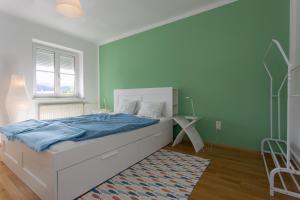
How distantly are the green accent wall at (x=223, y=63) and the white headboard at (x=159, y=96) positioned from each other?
0.56 ft

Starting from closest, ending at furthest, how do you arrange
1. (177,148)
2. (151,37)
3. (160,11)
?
(177,148) < (160,11) < (151,37)

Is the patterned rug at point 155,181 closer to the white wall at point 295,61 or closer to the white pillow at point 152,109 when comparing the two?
the white pillow at point 152,109

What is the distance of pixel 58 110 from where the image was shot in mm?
3625

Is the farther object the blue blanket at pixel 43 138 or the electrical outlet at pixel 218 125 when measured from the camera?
the electrical outlet at pixel 218 125

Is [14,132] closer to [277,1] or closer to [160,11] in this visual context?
[160,11]

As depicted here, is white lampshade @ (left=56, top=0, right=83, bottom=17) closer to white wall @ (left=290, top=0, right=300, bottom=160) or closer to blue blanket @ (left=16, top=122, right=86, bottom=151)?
blue blanket @ (left=16, top=122, right=86, bottom=151)

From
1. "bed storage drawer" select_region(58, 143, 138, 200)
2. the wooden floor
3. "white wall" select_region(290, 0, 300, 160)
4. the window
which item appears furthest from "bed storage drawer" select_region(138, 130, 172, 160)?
the window

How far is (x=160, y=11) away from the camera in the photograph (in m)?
2.95

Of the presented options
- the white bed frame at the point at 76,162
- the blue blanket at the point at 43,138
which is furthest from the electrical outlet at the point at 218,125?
the blue blanket at the point at 43,138

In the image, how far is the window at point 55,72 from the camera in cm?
351

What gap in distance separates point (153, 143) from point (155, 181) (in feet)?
2.67

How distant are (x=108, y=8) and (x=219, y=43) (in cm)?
206

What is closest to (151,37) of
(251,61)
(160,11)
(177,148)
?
(160,11)

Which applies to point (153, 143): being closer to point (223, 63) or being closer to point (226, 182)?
point (226, 182)
